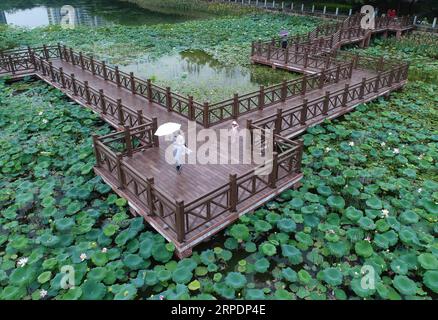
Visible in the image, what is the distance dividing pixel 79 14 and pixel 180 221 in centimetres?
4824

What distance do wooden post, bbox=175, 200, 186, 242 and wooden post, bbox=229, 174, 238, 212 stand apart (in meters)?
1.33

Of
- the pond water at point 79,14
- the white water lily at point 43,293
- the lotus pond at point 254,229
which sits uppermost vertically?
the pond water at point 79,14

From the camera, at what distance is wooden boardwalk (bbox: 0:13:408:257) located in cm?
770

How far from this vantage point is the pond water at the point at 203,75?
16.2 m

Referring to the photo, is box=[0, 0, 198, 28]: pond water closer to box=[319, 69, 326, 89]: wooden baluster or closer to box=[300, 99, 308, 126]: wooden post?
box=[319, 69, 326, 89]: wooden baluster

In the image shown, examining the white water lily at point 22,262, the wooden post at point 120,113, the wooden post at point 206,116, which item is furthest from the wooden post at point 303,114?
the white water lily at point 22,262

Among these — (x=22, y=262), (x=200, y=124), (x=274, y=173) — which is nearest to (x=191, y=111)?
(x=200, y=124)

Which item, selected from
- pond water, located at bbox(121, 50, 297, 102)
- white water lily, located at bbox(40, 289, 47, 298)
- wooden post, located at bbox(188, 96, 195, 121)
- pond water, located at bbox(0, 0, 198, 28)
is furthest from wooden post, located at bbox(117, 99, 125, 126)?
pond water, located at bbox(0, 0, 198, 28)

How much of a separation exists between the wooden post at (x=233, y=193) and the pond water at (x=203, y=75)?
7.84 metres

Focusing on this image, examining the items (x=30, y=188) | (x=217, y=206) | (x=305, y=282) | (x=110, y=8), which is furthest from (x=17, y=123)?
(x=110, y=8)

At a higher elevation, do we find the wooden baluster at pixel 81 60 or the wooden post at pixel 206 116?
the wooden baluster at pixel 81 60

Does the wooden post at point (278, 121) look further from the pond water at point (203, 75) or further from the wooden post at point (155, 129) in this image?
the pond water at point (203, 75)

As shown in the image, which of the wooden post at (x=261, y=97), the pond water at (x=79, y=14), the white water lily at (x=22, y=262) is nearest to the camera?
the white water lily at (x=22, y=262)

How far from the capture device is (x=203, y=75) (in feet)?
61.7
